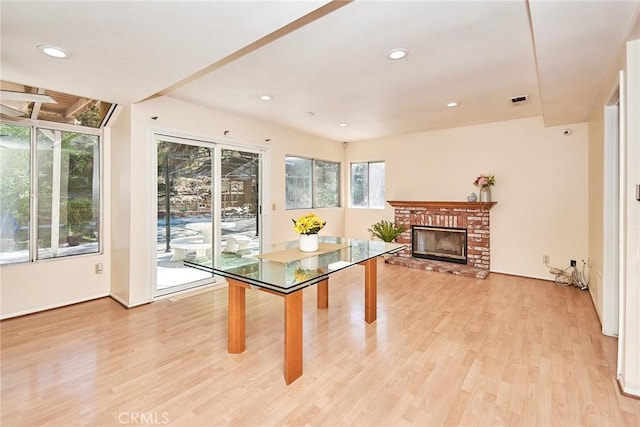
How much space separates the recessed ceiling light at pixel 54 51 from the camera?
2.10m

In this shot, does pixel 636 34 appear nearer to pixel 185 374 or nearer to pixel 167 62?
pixel 167 62

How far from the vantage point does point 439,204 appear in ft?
17.9

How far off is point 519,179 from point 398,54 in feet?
11.0

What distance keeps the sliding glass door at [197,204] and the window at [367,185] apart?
270cm

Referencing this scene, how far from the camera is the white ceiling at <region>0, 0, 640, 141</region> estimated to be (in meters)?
1.76

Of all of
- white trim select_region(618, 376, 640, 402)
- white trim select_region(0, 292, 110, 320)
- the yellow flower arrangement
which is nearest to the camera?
white trim select_region(618, 376, 640, 402)

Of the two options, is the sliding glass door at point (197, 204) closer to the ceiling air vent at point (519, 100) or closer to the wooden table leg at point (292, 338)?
the wooden table leg at point (292, 338)

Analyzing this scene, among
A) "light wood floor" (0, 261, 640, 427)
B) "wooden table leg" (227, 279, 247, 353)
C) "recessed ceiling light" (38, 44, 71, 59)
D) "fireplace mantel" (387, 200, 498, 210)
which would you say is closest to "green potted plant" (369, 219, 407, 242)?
"fireplace mantel" (387, 200, 498, 210)

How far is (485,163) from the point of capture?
16.6ft

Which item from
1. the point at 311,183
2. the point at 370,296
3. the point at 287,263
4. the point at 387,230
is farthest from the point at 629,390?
the point at 311,183

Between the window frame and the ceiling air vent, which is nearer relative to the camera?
the ceiling air vent

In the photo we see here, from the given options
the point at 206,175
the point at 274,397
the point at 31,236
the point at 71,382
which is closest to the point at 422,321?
the point at 274,397

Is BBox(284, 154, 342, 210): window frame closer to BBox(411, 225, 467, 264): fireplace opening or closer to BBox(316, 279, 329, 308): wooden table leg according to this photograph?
BBox(411, 225, 467, 264): fireplace opening

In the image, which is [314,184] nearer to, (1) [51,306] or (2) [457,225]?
(2) [457,225]
